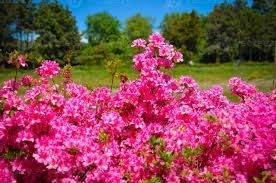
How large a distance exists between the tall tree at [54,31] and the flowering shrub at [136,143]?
5331 cm

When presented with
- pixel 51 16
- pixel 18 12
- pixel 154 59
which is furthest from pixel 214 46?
pixel 154 59

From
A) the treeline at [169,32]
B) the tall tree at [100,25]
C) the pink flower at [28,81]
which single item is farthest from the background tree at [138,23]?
the pink flower at [28,81]

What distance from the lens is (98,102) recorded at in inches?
217

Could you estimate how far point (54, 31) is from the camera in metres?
60.8

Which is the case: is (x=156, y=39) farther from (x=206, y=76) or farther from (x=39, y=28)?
(x=39, y=28)

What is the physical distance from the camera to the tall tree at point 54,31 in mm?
58844

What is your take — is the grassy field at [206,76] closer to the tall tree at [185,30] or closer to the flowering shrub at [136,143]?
the flowering shrub at [136,143]

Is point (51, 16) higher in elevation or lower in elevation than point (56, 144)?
higher

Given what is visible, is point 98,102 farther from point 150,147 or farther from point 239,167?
point 239,167

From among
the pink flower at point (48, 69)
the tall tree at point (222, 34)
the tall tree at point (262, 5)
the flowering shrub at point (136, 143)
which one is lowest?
the flowering shrub at point (136, 143)

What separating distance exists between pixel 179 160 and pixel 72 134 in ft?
2.99

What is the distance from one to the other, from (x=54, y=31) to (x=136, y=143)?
5818cm

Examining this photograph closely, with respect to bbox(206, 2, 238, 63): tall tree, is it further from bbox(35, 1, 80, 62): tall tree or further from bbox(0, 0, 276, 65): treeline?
bbox(35, 1, 80, 62): tall tree

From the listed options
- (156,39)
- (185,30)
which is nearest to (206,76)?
(185,30)
